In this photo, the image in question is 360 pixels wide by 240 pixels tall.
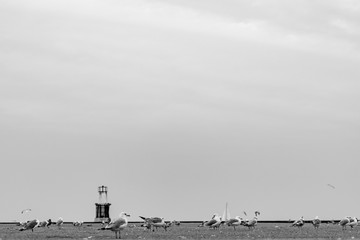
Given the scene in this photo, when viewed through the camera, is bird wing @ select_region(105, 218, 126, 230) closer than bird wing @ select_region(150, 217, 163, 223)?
Yes

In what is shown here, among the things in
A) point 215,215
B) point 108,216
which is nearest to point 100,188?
point 108,216

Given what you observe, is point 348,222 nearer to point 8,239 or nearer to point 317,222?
point 317,222

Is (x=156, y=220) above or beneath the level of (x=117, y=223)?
above

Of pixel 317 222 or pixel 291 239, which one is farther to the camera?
pixel 317 222

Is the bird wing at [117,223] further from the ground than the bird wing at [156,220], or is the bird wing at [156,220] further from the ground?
the bird wing at [156,220]

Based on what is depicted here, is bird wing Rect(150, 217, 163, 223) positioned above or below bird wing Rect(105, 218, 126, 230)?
above

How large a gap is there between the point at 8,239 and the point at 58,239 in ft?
9.49

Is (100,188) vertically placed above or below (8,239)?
above

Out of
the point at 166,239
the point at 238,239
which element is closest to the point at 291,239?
the point at 238,239

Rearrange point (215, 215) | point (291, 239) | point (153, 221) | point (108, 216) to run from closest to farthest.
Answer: point (291, 239), point (153, 221), point (215, 215), point (108, 216)

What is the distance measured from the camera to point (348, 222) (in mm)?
69250

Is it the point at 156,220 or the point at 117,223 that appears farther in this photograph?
the point at 156,220

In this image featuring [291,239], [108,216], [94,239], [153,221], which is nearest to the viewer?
[291,239]

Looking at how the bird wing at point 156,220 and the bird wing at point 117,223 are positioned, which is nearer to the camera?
the bird wing at point 117,223
